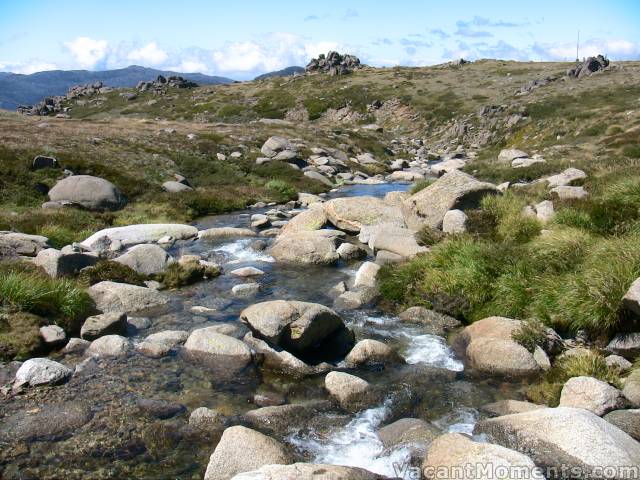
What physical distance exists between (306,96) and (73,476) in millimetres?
100778

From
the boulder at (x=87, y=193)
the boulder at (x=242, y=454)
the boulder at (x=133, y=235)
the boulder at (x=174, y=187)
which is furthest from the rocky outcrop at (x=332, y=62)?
the boulder at (x=242, y=454)

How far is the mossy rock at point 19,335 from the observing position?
34.4ft

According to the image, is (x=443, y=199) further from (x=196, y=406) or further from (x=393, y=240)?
(x=196, y=406)

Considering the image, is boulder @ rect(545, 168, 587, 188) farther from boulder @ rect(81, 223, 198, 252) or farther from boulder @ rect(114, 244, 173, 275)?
boulder @ rect(114, 244, 173, 275)

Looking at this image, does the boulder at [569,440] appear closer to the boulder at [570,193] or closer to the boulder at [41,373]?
the boulder at [41,373]

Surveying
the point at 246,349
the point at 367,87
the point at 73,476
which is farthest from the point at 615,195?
the point at 367,87

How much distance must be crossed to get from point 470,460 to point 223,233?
1780 cm

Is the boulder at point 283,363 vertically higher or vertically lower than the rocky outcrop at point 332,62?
lower

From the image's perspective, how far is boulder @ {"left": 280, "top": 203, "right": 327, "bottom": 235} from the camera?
2253 centimetres

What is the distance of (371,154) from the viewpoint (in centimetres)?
5331

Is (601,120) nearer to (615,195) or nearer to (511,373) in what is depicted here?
(615,195)

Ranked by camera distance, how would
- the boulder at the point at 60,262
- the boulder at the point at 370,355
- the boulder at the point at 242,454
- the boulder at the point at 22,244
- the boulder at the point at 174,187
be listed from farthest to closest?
the boulder at the point at 174,187, the boulder at the point at 22,244, the boulder at the point at 60,262, the boulder at the point at 370,355, the boulder at the point at 242,454

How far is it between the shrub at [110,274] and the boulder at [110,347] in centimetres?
418

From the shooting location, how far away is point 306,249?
18953mm
